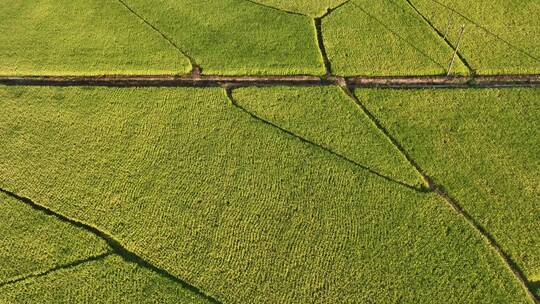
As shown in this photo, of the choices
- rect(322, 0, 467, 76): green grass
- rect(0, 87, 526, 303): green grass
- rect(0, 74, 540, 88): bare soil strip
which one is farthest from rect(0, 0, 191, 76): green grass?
rect(322, 0, 467, 76): green grass

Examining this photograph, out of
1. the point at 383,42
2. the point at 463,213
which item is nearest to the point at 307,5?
the point at 383,42

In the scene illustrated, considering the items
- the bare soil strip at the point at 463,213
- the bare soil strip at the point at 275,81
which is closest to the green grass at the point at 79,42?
the bare soil strip at the point at 275,81

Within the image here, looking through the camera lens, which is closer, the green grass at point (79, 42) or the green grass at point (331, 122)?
the green grass at point (331, 122)

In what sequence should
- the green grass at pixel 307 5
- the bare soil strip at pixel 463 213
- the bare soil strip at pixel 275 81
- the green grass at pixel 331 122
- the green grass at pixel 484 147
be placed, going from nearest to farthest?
the bare soil strip at pixel 463 213 → the green grass at pixel 484 147 → the green grass at pixel 331 122 → the bare soil strip at pixel 275 81 → the green grass at pixel 307 5

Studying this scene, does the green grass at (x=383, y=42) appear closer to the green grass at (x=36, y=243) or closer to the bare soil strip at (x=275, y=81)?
the bare soil strip at (x=275, y=81)

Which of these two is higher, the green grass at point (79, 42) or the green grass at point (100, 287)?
the green grass at point (79, 42)

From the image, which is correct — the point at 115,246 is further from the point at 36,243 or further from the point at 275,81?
the point at 275,81

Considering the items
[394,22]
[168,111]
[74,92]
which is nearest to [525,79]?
[394,22]
